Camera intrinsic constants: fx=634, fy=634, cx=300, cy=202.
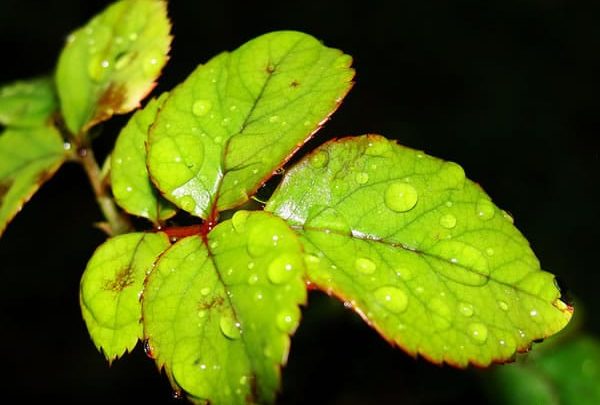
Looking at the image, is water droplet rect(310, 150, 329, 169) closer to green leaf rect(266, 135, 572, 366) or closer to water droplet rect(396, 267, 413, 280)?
green leaf rect(266, 135, 572, 366)

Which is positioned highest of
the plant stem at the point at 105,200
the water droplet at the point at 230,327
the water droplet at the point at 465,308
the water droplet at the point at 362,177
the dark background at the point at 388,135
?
the water droplet at the point at 362,177

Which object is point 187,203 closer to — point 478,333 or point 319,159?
point 319,159

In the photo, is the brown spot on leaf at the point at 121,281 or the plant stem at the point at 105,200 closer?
the brown spot on leaf at the point at 121,281

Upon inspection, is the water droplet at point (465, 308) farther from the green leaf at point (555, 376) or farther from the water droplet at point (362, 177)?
the green leaf at point (555, 376)

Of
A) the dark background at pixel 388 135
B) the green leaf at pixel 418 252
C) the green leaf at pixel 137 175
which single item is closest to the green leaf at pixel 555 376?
the dark background at pixel 388 135

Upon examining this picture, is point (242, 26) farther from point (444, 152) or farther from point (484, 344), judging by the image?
point (484, 344)

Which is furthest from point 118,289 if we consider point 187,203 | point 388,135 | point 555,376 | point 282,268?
point 388,135
